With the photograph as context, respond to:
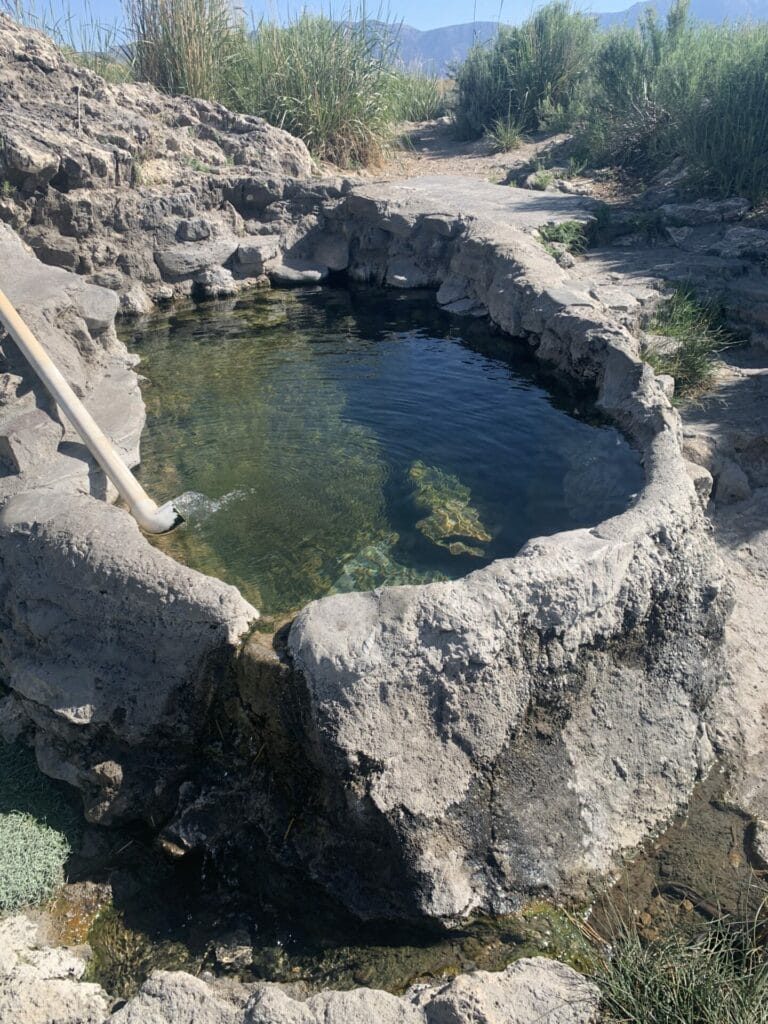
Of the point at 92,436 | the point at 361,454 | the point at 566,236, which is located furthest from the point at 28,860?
the point at 566,236

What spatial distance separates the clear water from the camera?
4.86m

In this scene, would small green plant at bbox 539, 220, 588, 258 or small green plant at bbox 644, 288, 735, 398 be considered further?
small green plant at bbox 539, 220, 588, 258

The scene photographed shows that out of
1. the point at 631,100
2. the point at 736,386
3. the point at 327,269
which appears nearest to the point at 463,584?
the point at 736,386

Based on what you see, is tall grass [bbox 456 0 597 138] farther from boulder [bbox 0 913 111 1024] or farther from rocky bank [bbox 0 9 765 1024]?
boulder [bbox 0 913 111 1024]

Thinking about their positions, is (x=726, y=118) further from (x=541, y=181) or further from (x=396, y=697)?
(x=396, y=697)

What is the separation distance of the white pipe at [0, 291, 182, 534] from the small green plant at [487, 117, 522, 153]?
1262 centimetres

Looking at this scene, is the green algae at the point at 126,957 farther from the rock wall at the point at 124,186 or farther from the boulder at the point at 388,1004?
the rock wall at the point at 124,186

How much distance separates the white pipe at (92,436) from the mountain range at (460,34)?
12551mm

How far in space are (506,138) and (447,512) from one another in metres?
12.8

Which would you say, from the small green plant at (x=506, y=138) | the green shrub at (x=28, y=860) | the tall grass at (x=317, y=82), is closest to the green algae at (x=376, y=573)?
the green shrub at (x=28, y=860)

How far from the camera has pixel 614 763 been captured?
386cm

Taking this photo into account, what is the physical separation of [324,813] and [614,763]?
1.43 metres

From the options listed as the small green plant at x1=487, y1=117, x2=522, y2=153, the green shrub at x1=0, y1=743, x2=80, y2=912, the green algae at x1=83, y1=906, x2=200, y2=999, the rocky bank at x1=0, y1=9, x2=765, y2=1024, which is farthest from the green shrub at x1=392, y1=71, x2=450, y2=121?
the green algae at x1=83, y1=906, x2=200, y2=999

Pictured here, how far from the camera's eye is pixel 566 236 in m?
9.65
